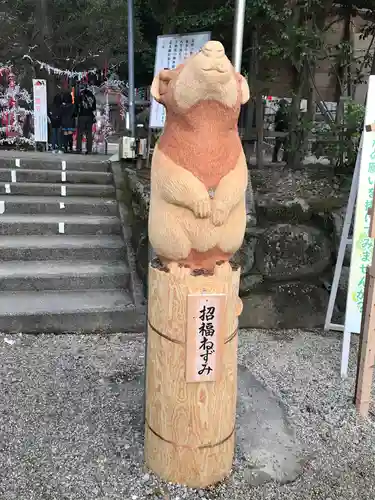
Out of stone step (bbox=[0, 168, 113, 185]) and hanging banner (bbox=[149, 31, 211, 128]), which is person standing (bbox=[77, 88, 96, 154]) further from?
hanging banner (bbox=[149, 31, 211, 128])

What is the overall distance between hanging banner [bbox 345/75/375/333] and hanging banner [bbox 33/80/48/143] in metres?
7.96

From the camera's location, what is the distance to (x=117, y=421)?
10.00 feet

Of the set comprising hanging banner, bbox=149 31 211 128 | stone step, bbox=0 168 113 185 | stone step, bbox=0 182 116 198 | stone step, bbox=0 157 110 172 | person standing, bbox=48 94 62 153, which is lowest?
stone step, bbox=0 182 116 198

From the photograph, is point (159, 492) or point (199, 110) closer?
point (199, 110)

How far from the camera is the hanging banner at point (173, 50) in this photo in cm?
566

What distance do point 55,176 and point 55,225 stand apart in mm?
1056

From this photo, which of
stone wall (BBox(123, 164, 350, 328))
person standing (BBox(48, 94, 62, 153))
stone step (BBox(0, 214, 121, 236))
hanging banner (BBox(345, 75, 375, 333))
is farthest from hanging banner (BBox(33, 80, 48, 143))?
hanging banner (BBox(345, 75, 375, 333))

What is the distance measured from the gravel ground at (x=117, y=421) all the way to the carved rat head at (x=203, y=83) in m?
1.96

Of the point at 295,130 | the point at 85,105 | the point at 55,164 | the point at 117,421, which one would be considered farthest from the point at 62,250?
the point at 85,105

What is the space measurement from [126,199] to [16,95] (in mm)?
6179

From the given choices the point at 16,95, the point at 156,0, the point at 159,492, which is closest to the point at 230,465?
the point at 159,492

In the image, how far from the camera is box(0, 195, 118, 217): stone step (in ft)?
18.5

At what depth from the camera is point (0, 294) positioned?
15.3 ft

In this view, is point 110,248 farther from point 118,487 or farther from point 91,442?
point 118,487
